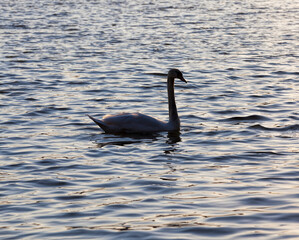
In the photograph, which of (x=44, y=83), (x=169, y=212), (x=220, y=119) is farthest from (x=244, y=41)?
(x=169, y=212)

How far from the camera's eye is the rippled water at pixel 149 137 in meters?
8.80

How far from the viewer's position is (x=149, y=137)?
44.9 feet

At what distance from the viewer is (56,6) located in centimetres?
3950

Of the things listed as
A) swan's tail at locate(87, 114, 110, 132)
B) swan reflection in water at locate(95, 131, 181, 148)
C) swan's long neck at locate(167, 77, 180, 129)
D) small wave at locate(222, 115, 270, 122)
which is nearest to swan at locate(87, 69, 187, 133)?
swan's tail at locate(87, 114, 110, 132)

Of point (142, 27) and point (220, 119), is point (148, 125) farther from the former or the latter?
point (142, 27)

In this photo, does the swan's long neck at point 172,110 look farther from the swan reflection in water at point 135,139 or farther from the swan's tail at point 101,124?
the swan's tail at point 101,124

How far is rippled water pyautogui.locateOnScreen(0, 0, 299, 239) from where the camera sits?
8.80 m

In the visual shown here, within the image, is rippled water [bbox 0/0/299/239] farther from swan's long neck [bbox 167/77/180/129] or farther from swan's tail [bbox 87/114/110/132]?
swan's long neck [bbox 167/77/180/129]

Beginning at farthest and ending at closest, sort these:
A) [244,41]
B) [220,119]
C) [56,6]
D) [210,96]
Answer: [56,6], [244,41], [210,96], [220,119]

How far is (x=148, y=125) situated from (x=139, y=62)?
9356mm

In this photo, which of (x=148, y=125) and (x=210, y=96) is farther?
(x=210, y=96)

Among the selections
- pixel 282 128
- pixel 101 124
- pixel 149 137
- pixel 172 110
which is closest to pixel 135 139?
pixel 149 137

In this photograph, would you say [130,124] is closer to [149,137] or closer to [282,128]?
[149,137]

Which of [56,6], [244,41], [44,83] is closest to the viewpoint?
[44,83]
